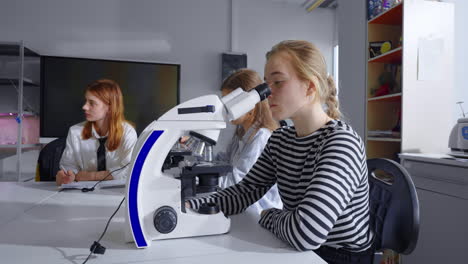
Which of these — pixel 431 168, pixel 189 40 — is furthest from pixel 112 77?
pixel 431 168

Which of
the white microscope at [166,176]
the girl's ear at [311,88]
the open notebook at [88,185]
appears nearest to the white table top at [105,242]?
the white microscope at [166,176]

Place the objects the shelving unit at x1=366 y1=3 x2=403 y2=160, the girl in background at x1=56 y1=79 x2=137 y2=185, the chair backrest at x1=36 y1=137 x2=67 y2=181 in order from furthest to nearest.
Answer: the shelving unit at x1=366 y1=3 x2=403 y2=160 → the chair backrest at x1=36 y1=137 x2=67 y2=181 → the girl in background at x1=56 y1=79 x2=137 y2=185

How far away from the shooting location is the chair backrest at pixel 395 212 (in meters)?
0.80

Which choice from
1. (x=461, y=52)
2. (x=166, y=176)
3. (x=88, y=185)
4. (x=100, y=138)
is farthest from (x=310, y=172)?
(x=461, y=52)

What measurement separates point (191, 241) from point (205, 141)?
238mm

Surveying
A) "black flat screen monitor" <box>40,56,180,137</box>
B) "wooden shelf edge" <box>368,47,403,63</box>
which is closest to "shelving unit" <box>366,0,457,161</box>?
"wooden shelf edge" <box>368,47,403,63</box>

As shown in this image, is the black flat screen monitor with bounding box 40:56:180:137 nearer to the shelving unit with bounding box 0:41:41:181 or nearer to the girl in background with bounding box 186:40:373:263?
the shelving unit with bounding box 0:41:41:181

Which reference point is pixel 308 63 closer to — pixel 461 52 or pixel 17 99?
pixel 461 52

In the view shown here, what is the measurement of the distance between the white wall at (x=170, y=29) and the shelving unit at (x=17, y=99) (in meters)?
0.17

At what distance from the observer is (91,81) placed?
Result: 10.1 feet

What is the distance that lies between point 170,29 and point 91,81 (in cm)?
103

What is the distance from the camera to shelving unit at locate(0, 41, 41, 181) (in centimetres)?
288

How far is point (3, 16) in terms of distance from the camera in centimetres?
299

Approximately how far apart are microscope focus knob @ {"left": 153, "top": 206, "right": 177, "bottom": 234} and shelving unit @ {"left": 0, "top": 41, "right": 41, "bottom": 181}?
275 cm
